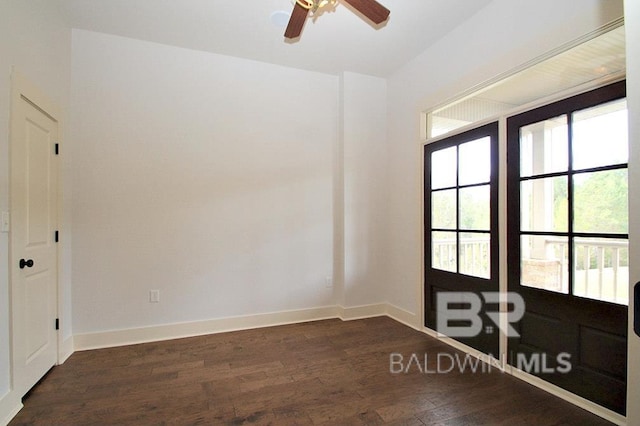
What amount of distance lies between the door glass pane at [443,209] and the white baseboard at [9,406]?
3631mm

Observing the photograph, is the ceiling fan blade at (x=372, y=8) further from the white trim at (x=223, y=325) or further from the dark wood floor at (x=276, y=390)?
the white trim at (x=223, y=325)

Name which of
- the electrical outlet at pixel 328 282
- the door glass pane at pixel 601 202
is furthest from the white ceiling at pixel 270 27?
the electrical outlet at pixel 328 282

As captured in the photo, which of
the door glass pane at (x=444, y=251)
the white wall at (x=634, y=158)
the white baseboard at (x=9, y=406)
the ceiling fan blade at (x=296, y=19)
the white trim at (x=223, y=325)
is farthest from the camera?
the door glass pane at (x=444, y=251)

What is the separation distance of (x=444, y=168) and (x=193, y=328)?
3199mm

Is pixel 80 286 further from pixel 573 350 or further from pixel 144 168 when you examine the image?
pixel 573 350

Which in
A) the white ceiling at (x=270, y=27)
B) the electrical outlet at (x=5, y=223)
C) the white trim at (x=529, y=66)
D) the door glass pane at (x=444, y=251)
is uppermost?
the white ceiling at (x=270, y=27)

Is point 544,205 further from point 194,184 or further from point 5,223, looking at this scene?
point 5,223

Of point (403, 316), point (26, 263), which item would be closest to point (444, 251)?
point (403, 316)

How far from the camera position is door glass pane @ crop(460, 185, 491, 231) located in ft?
8.70

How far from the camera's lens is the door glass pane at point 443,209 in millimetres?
3017

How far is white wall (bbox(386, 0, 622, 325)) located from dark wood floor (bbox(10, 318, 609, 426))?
105 cm

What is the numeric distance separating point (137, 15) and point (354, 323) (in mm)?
3862

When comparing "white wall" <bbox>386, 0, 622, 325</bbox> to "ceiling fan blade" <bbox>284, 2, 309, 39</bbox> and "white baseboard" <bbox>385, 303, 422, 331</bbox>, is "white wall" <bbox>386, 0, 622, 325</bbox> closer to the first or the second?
"white baseboard" <bbox>385, 303, 422, 331</bbox>

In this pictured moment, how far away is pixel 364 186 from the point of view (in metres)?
3.84
